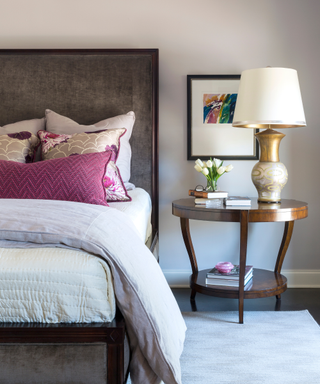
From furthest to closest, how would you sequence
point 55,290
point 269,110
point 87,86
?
point 87,86
point 269,110
point 55,290

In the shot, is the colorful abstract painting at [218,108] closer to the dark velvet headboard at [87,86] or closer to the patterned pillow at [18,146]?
the dark velvet headboard at [87,86]

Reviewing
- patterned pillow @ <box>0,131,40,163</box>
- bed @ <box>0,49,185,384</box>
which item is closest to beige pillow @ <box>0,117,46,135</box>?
patterned pillow @ <box>0,131,40,163</box>

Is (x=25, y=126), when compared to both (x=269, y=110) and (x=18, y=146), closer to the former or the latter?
(x=18, y=146)

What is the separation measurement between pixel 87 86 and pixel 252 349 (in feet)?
6.80

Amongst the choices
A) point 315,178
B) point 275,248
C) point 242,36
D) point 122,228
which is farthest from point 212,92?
point 122,228

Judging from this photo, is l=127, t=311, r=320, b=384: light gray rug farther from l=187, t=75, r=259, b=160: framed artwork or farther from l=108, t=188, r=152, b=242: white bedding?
l=187, t=75, r=259, b=160: framed artwork

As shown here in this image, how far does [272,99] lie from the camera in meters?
2.30

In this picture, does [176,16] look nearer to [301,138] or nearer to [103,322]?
[301,138]

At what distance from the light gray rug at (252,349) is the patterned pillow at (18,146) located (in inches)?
54.6

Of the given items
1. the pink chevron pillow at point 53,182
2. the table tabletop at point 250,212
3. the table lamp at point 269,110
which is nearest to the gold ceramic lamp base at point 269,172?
the table lamp at point 269,110

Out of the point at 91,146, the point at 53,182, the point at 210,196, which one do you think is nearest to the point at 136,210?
the point at 53,182

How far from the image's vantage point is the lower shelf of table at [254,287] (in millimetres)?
2289

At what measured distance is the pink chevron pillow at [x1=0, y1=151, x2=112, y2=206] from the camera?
1761 millimetres

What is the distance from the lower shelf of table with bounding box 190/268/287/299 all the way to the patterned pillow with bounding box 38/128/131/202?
0.74 m
